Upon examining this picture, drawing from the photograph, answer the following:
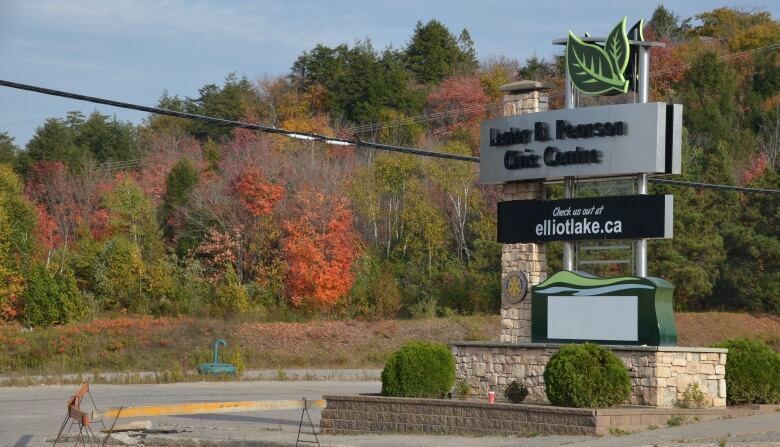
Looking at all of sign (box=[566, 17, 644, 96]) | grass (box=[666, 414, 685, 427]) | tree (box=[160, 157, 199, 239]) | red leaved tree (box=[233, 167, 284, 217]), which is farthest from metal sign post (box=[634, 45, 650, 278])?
tree (box=[160, 157, 199, 239])

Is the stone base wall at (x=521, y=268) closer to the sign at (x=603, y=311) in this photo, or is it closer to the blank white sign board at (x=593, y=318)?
the sign at (x=603, y=311)

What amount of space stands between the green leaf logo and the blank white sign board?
416 centimetres

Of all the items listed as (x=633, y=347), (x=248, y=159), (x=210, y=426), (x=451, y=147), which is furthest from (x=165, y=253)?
(x=633, y=347)

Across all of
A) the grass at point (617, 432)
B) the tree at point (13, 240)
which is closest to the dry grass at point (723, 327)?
the tree at point (13, 240)

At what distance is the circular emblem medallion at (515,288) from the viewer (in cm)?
2369

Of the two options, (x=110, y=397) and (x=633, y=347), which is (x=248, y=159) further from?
(x=633, y=347)

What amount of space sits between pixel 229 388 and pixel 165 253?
98.4 ft

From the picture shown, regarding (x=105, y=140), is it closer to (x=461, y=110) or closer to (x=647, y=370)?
(x=461, y=110)

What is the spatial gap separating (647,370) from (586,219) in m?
3.71

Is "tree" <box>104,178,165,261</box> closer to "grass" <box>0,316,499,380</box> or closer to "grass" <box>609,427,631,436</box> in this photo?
"grass" <box>0,316,499,380</box>

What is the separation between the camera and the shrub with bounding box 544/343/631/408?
18844 mm

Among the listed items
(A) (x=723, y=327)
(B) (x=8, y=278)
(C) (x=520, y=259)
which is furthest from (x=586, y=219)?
(B) (x=8, y=278)

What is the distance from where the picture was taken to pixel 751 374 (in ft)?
69.1

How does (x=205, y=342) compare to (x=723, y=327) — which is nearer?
(x=205, y=342)
